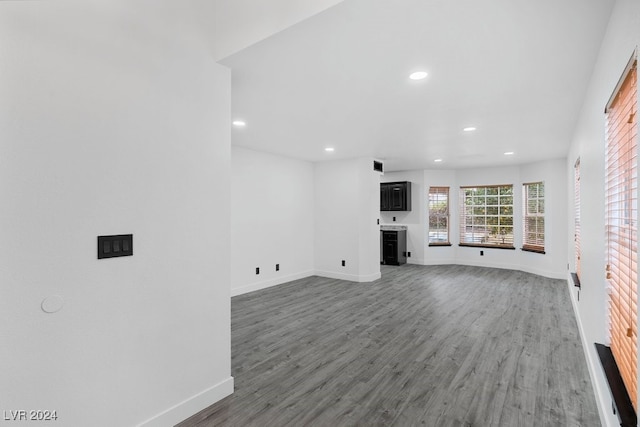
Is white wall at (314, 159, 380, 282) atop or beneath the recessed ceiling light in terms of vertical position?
beneath

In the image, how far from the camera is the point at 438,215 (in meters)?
8.29

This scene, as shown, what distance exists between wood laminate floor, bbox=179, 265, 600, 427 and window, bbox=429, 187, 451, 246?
10.3 feet

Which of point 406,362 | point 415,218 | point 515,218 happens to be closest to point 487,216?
point 515,218

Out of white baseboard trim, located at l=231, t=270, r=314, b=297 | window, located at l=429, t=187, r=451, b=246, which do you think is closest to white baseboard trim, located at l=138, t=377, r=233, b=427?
white baseboard trim, located at l=231, t=270, r=314, b=297

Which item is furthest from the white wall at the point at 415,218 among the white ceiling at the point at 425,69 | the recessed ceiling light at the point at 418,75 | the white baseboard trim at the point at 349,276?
the recessed ceiling light at the point at 418,75

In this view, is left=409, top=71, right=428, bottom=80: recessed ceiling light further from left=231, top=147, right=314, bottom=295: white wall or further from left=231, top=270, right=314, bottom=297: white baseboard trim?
left=231, top=270, right=314, bottom=297: white baseboard trim

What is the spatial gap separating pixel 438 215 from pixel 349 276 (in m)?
3.48

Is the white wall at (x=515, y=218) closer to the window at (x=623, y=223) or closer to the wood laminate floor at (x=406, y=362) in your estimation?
the wood laminate floor at (x=406, y=362)

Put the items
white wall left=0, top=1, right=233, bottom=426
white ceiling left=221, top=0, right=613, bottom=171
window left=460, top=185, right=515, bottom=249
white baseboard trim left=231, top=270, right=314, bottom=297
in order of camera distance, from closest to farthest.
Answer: white wall left=0, top=1, right=233, bottom=426
white ceiling left=221, top=0, right=613, bottom=171
white baseboard trim left=231, top=270, right=314, bottom=297
window left=460, top=185, right=515, bottom=249

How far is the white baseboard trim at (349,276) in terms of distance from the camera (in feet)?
20.2

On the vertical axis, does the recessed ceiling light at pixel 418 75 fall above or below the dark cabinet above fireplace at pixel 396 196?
above

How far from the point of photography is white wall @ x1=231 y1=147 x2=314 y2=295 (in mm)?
5277

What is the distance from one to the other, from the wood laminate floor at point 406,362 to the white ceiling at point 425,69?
249cm

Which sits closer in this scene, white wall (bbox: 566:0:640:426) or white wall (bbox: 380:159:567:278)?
white wall (bbox: 566:0:640:426)
